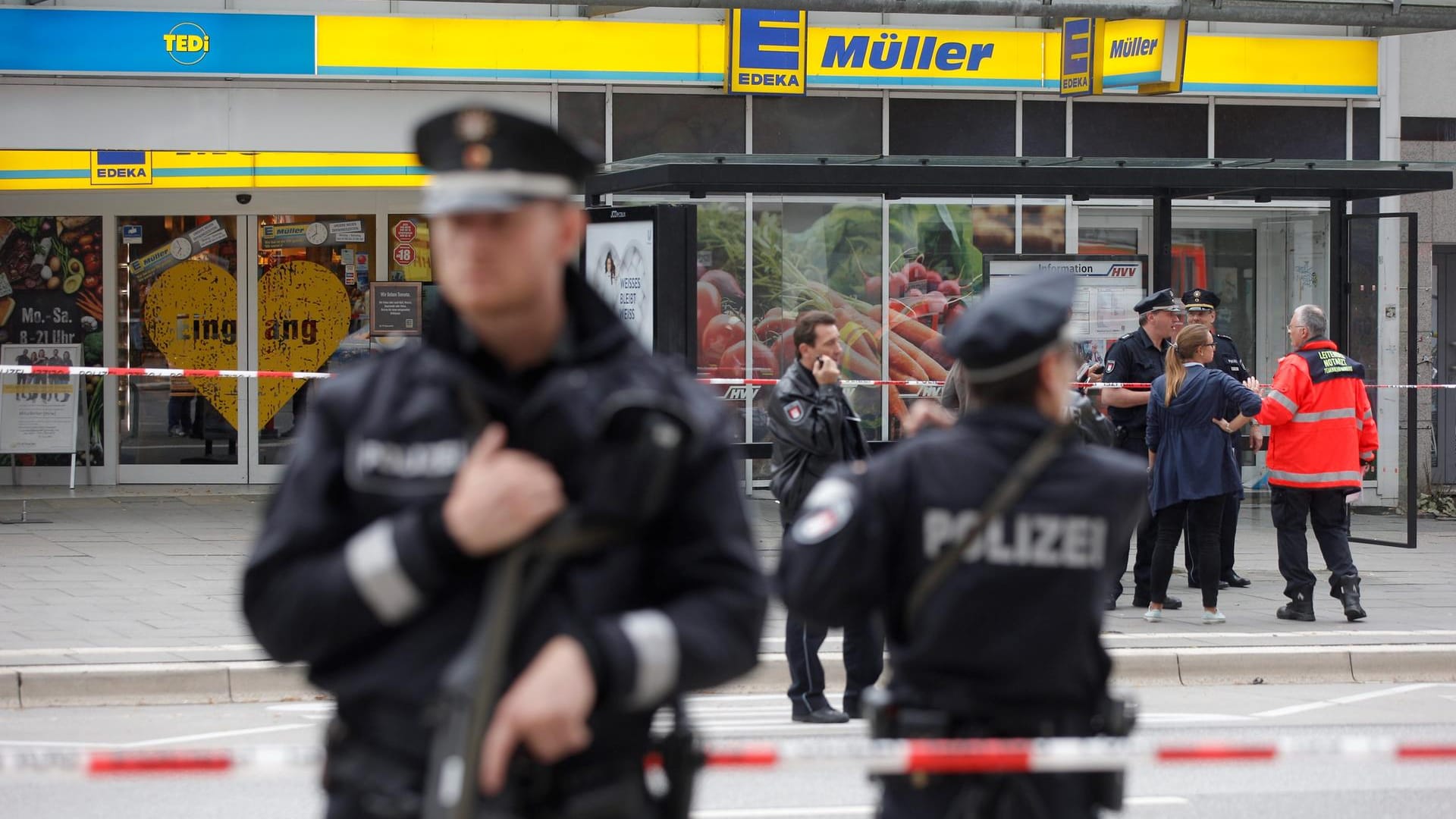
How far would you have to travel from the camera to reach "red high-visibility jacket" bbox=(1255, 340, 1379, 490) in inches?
418

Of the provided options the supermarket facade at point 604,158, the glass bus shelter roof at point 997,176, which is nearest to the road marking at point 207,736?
the glass bus shelter roof at point 997,176

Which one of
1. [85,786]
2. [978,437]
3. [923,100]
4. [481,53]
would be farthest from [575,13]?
[978,437]

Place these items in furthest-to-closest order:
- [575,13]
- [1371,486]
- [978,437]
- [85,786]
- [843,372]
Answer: [1371,486]
[575,13]
[843,372]
[85,786]
[978,437]

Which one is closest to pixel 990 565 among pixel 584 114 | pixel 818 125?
pixel 584 114

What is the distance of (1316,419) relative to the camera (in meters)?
10.6

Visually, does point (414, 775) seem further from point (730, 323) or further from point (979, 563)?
point (730, 323)

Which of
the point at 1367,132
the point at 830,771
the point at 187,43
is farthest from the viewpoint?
the point at 1367,132

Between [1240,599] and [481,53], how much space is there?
8649mm

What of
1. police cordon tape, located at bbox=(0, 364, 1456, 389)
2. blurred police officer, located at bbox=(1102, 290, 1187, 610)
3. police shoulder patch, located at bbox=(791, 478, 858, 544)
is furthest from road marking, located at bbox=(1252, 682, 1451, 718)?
police shoulder patch, located at bbox=(791, 478, 858, 544)

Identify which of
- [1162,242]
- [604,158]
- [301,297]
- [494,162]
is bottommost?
[494,162]

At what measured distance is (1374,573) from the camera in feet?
43.0

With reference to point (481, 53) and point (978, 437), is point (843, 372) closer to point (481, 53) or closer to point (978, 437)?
point (481, 53)

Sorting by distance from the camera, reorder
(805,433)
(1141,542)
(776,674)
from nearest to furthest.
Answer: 1. (805,433)
2. (776,674)
3. (1141,542)

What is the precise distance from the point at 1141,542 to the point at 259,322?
9.29 metres
